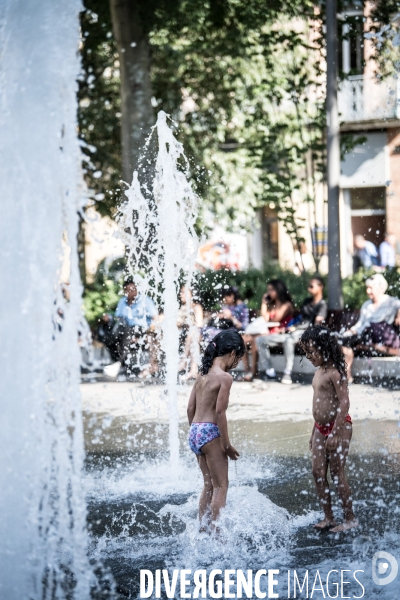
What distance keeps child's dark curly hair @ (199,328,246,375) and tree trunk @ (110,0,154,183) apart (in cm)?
970

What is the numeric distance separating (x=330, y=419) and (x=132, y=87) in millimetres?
10355

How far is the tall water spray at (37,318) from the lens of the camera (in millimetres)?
4750

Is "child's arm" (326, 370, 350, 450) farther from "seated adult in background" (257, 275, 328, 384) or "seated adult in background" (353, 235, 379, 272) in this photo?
"seated adult in background" (353, 235, 379, 272)

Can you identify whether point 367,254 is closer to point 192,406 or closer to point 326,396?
point 326,396

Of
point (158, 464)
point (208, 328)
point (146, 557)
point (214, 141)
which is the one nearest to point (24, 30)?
point (146, 557)

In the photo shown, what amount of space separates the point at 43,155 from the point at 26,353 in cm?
102

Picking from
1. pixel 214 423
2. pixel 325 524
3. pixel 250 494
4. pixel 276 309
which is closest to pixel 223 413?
pixel 214 423

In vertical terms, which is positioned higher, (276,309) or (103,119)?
(103,119)

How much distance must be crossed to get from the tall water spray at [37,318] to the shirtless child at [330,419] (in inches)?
56.1

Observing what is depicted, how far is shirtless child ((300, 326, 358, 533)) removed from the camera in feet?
17.7

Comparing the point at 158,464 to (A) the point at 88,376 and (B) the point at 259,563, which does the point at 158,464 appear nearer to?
(B) the point at 259,563

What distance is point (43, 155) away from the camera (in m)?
4.91

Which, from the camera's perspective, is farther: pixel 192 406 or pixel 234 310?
pixel 234 310

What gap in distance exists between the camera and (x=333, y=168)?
12289mm
